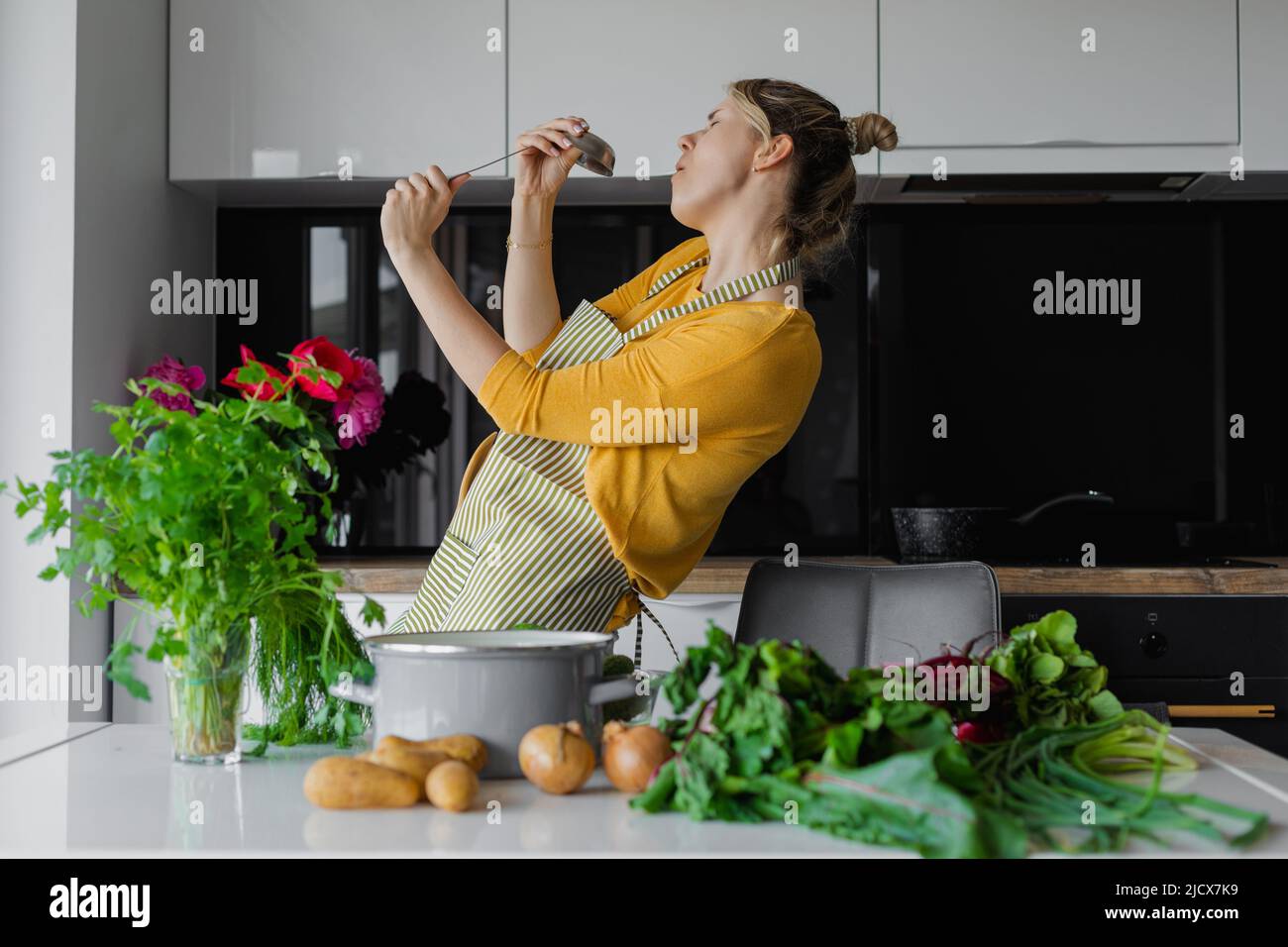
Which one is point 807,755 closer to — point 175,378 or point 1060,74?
point 175,378

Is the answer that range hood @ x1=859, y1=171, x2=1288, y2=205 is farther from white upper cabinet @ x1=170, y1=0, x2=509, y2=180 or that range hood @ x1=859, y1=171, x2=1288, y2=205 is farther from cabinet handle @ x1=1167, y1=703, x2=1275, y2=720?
cabinet handle @ x1=1167, y1=703, x2=1275, y2=720

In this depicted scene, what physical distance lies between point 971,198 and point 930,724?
6.96 feet

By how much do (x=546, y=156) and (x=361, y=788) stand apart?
0.91 metres

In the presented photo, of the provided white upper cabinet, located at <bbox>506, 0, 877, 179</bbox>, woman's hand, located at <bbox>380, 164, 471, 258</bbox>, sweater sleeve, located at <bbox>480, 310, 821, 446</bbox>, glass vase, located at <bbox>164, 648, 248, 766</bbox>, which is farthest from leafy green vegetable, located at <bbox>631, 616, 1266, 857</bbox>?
white upper cabinet, located at <bbox>506, 0, 877, 179</bbox>

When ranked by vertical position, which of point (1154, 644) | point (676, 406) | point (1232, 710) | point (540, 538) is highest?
point (676, 406)

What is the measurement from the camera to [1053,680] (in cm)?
87

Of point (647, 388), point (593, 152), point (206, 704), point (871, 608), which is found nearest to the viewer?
point (206, 704)

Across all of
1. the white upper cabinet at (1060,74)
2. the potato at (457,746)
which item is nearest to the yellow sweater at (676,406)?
the potato at (457,746)

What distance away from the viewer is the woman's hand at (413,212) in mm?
1236

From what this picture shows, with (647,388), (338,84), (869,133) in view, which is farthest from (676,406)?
(338,84)

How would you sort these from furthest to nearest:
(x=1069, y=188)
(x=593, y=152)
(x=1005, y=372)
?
(x=1005, y=372) → (x=1069, y=188) → (x=593, y=152)

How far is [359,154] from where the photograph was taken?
2.41 metres

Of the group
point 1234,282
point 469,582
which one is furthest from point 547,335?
point 1234,282

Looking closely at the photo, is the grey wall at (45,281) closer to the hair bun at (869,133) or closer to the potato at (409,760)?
the hair bun at (869,133)
